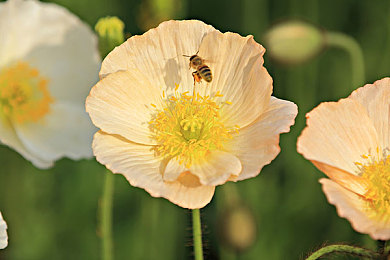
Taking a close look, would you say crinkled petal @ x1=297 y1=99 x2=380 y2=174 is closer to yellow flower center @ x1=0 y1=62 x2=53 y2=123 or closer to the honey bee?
the honey bee

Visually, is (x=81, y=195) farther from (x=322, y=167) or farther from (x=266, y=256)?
(x=322, y=167)

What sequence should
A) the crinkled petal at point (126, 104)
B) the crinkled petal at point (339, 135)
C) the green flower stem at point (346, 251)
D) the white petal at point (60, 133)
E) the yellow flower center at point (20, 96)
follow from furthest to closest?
the yellow flower center at point (20, 96) < the white petal at point (60, 133) < the crinkled petal at point (126, 104) < the crinkled petal at point (339, 135) < the green flower stem at point (346, 251)

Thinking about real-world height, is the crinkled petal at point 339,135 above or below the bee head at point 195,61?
below

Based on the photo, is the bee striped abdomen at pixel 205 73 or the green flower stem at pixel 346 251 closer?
the green flower stem at pixel 346 251

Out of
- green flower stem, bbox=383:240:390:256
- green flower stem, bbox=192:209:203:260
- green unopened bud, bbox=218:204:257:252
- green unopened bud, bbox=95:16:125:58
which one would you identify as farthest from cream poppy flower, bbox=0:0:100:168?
green flower stem, bbox=383:240:390:256

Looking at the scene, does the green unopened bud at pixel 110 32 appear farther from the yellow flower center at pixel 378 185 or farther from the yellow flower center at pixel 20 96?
the yellow flower center at pixel 378 185

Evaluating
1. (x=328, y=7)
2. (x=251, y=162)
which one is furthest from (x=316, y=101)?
(x=251, y=162)

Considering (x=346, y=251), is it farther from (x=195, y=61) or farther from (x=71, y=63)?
(x=71, y=63)

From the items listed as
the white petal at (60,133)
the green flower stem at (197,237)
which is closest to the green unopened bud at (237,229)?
the white petal at (60,133)

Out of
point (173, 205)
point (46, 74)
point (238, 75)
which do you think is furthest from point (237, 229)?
point (46, 74)
